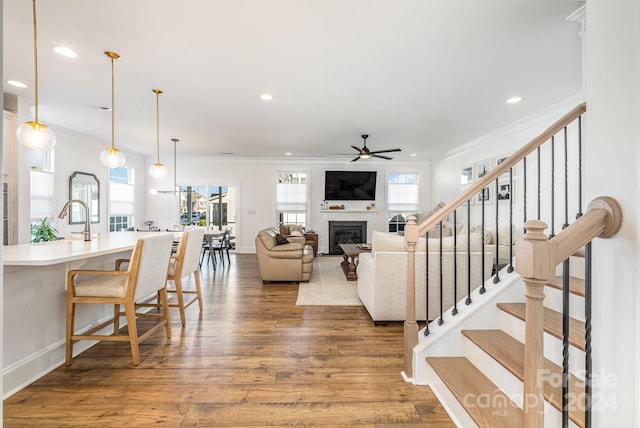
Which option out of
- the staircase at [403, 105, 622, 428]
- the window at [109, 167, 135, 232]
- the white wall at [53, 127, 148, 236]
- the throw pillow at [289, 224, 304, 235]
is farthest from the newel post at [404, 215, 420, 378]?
the window at [109, 167, 135, 232]

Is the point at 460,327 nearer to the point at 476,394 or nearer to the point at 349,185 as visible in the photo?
the point at 476,394

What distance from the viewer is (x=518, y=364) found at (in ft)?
5.14

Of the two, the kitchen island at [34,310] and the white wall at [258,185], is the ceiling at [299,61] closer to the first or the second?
the kitchen island at [34,310]

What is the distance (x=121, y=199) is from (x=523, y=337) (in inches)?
320

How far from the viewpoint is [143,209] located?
26.2ft

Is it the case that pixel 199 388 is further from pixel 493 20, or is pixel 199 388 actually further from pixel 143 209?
pixel 143 209

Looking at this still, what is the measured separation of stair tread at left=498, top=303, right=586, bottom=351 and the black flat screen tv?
627cm

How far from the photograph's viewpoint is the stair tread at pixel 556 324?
142cm

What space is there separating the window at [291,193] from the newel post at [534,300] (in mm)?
7461

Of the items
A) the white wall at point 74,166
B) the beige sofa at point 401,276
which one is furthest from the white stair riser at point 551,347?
the white wall at point 74,166

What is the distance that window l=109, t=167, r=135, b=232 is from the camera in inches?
267

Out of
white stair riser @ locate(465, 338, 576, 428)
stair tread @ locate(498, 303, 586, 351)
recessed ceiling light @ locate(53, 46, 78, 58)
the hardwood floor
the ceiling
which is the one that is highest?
recessed ceiling light @ locate(53, 46, 78, 58)

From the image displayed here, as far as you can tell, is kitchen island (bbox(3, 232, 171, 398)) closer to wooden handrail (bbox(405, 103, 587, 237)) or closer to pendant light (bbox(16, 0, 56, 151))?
pendant light (bbox(16, 0, 56, 151))

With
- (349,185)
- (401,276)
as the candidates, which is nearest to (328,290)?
(401,276)
